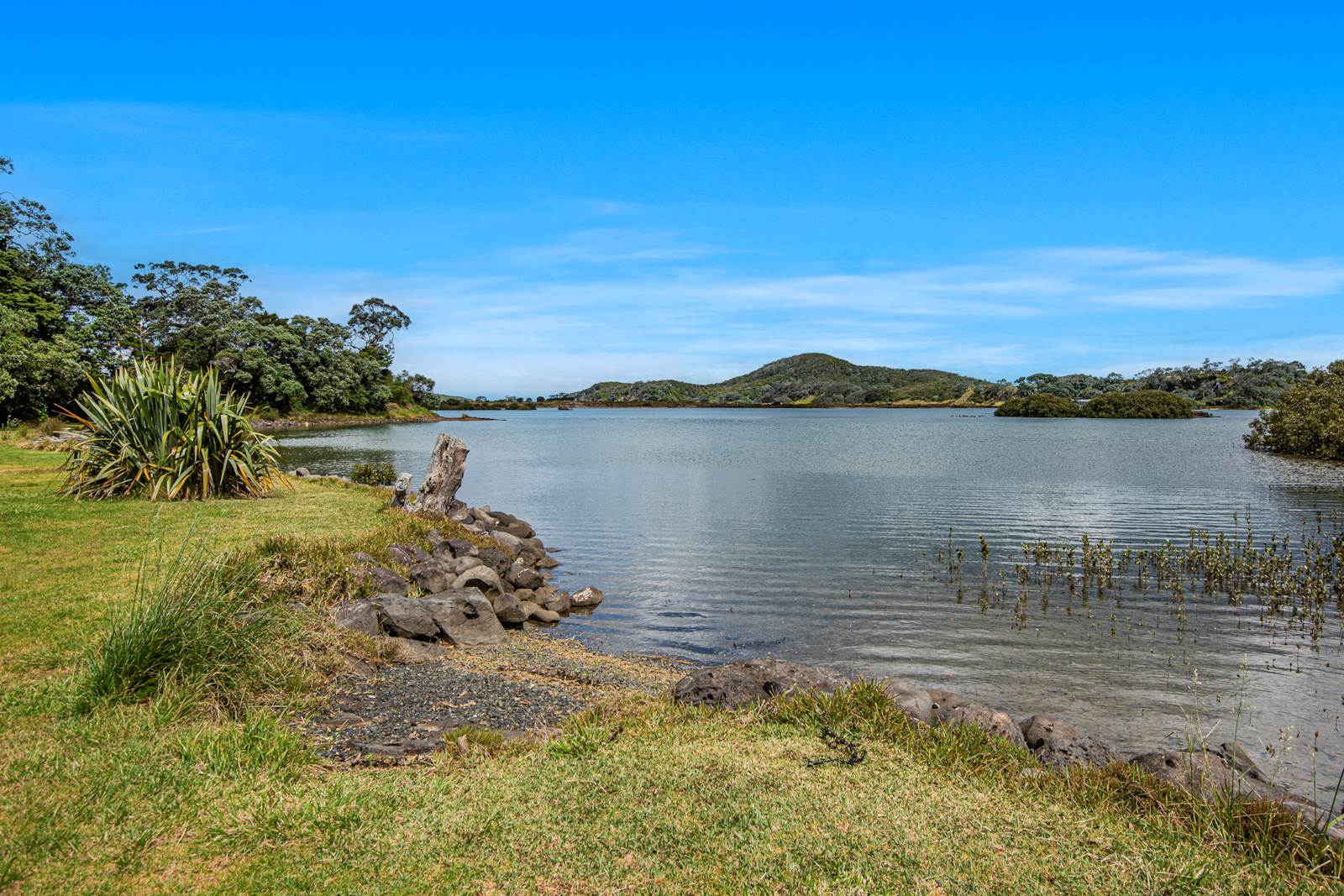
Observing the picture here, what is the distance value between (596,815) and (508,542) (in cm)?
1506

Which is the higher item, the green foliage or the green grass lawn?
the green foliage

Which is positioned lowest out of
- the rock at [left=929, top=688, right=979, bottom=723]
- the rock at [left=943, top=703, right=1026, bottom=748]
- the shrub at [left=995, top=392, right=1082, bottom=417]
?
the rock at [left=929, top=688, right=979, bottom=723]

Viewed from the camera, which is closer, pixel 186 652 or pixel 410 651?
pixel 186 652

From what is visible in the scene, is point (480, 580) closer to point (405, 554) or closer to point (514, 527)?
point (405, 554)

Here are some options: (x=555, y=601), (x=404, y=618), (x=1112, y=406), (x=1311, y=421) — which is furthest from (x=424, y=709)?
(x=1112, y=406)

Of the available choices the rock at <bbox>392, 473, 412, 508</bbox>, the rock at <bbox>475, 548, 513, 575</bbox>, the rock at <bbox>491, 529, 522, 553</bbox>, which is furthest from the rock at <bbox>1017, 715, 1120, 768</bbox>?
the rock at <bbox>392, 473, 412, 508</bbox>

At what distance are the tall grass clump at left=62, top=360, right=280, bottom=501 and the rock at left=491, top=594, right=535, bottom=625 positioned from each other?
9.17 m

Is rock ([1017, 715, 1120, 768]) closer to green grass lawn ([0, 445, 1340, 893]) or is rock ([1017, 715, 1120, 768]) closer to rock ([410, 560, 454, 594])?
green grass lawn ([0, 445, 1340, 893])

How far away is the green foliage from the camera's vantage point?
150 feet

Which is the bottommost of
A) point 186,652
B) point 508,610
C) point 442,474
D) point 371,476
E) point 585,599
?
point 585,599

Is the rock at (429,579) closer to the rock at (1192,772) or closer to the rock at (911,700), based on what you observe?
the rock at (911,700)

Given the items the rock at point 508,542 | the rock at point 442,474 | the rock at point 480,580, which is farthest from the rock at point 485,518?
the rock at point 480,580

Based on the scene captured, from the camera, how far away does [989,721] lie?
765 centimetres

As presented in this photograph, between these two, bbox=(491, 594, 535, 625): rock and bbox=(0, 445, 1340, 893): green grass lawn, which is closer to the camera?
bbox=(0, 445, 1340, 893): green grass lawn
